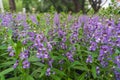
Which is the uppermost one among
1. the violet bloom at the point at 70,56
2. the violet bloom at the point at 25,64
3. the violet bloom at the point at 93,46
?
the violet bloom at the point at 93,46

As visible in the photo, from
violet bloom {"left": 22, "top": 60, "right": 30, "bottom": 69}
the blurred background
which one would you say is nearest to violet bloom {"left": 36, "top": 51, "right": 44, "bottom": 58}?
violet bloom {"left": 22, "top": 60, "right": 30, "bottom": 69}

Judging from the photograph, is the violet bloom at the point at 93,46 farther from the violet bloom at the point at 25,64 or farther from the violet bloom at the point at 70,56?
the violet bloom at the point at 25,64

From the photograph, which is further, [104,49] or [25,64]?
[104,49]

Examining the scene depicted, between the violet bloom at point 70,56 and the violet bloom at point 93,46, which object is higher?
the violet bloom at point 93,46

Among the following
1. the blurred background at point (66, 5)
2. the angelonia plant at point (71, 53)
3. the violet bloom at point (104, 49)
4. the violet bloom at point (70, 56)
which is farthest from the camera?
the blurred background at point (66, 5)

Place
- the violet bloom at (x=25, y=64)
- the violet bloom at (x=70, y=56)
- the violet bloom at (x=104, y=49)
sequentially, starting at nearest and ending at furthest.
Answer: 1. the violet bloom at (x=25, y=64)
2. the violet bloom at (x=104, y=49)
3. the violet bloom at (x=70, y=56)

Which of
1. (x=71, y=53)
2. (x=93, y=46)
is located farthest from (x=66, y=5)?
(x=93, y=46)

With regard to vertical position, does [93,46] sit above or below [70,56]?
above

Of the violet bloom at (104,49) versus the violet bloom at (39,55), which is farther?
the violet bloom at (104,49)

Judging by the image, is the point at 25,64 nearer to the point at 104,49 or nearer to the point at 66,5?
the point at 104,49

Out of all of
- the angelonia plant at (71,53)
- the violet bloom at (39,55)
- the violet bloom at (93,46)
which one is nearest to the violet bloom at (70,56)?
the angelonia plant at (71,53)

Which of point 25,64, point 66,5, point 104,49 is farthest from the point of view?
point 66,5

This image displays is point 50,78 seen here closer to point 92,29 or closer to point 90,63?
point 90,63

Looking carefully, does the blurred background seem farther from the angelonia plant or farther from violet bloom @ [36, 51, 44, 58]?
violet bloom @ [36, 51, 44, 58]
